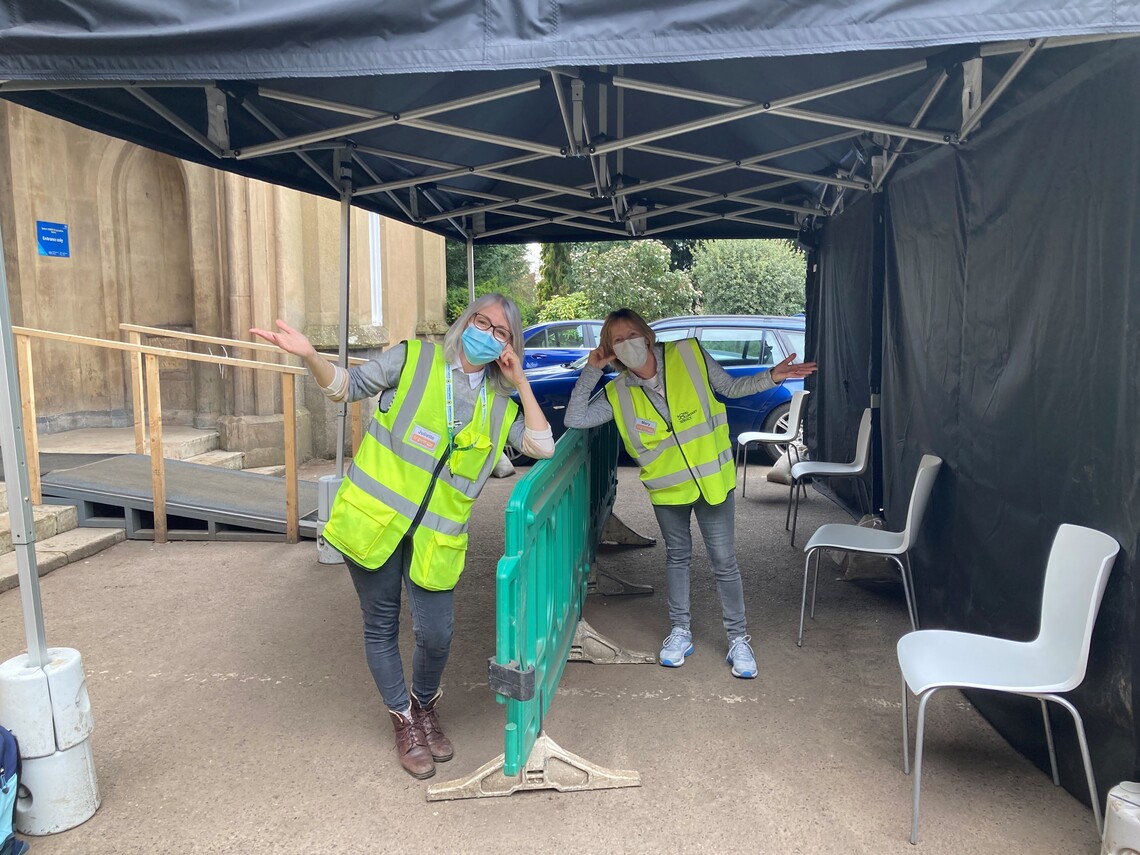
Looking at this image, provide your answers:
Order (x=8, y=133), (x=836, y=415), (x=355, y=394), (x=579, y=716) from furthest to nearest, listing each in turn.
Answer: (x=8, y=133)
(x=836, y=415)
(x=579, y=716)
(x=355, y=394)

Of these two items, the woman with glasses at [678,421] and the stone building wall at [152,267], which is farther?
the stone building wall at [152,267]

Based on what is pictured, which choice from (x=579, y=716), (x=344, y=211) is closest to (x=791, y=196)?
(x=344, y=211)

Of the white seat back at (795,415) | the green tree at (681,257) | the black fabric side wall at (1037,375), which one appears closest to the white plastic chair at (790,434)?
the white seat back at (795,415)

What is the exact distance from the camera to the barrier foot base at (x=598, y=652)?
13.5 feet

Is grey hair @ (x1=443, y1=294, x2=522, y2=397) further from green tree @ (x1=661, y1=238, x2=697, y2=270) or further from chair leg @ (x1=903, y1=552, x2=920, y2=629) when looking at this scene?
green tree @ (x1=661, y1=238, x2=697, y2=270)

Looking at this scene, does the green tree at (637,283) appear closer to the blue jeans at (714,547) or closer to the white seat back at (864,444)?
the white seat back at (864,444)

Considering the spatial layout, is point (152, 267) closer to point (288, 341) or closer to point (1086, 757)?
point (288, 341)

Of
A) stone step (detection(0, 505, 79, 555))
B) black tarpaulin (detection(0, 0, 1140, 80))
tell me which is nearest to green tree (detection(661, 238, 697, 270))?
stone step (detection(0, 505, 79, 555))

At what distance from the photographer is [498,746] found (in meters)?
3.34

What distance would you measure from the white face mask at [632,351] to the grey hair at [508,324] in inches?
30.0

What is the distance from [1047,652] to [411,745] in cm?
225

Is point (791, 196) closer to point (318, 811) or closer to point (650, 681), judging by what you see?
point (650, 681)

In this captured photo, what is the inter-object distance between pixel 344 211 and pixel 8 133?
4.71 m

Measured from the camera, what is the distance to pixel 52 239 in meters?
8.34
